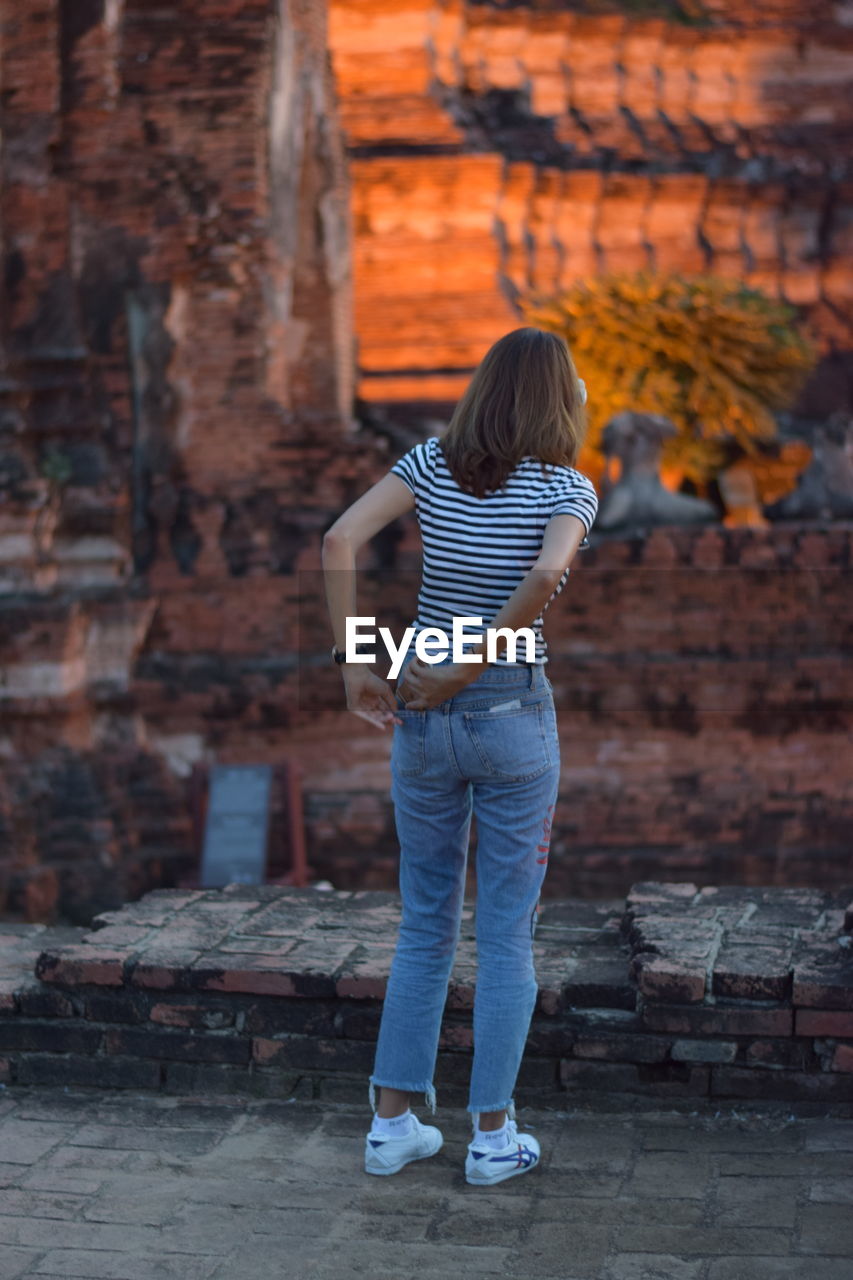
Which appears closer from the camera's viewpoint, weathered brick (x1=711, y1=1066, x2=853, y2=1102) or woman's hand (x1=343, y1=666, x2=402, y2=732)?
woman's hand (x1=343, y1=666, x2=402, y2=732)

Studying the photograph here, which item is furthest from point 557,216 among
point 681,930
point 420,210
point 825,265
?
point 681,930

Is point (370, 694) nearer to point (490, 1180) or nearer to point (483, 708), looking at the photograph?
point (483, 708)

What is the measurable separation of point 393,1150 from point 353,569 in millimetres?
1135

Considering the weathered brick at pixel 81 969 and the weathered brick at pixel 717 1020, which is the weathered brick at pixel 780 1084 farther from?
the weathered brick at pixel 81 969

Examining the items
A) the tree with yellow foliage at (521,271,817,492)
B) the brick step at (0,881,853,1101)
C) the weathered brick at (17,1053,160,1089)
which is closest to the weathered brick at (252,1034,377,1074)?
the brick step at (0,881,853,1101)

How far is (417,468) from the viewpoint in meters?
3.20

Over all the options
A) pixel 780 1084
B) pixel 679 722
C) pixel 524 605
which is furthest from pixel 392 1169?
pixel 679 722

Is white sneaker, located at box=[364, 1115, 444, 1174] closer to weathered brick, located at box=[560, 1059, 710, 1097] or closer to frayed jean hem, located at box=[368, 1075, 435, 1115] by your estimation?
frayed jean hem, located at box=[368, 1075, 435, 1115]

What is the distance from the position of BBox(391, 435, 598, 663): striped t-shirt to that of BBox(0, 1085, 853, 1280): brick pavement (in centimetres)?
102

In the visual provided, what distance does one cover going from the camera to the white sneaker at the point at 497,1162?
10.3 feet

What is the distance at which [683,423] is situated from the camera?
12.1 m

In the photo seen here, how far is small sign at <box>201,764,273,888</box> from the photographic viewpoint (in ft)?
24.4

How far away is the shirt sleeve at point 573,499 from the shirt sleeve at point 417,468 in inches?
10.3

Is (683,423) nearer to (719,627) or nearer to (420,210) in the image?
(420,210)
